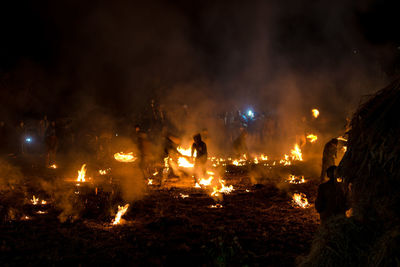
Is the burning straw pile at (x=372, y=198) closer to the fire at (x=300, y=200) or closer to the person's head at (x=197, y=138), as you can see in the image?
the fire at (x=300, y=200)

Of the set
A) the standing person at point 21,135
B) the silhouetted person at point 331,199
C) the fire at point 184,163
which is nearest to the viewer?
the silhouetted person at point 331,199

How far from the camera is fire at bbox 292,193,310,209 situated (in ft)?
26.1

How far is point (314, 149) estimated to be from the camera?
1920 cm

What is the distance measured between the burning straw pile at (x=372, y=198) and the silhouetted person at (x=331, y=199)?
6.64ft

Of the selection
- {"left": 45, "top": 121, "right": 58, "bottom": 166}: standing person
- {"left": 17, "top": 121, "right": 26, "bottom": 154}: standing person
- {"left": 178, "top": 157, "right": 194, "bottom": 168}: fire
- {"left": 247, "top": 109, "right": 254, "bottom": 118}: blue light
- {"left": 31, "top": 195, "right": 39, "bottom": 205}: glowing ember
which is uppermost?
{"left": 247, "top": 109, "right": 254, "bottom": 118}: blue light

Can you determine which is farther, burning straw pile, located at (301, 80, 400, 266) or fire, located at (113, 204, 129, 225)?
fire, located at (113, 204, 129, 225)

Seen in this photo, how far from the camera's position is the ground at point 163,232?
14.5ft

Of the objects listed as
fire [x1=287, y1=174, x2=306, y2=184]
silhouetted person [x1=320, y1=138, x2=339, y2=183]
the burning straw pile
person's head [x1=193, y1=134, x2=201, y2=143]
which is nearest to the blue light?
fire [x1=287, y1=174, x2=306, y2=184]

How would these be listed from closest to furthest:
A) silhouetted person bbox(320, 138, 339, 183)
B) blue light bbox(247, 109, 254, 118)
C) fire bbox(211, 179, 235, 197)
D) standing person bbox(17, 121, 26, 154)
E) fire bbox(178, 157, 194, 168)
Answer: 1. silhouetted person bbox(320, 138, 339, 183)
2. fire bbox(211, 179, 235, 197)
3. fire bbox(178, 157, 194, 168)
4. standing person bbox(17, 121, 26, 154)
5. blue light bbox(247, 109, 254, 118)

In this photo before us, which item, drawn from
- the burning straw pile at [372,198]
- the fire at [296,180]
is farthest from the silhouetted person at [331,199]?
the fire at [296,180]

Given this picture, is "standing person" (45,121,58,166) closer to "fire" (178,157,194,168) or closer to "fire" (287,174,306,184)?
"fire" (178,157,194,168)

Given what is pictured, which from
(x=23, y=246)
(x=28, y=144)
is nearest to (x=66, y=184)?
(x=23, y=246)

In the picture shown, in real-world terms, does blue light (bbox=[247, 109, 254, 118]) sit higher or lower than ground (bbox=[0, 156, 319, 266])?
higher

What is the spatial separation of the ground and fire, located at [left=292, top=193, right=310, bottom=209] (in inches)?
7.9
